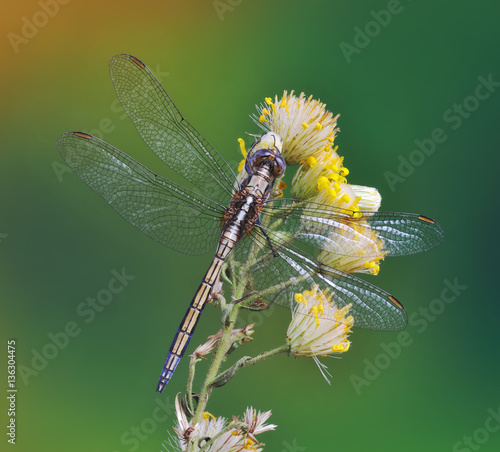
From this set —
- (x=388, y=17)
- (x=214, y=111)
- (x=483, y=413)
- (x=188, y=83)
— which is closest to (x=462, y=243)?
(x=483, y=413)

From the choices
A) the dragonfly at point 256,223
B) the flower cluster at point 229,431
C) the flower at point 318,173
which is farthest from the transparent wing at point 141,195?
the flower cluster at point 229,431

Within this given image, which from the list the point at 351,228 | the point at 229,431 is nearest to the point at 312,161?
the point at 351,228

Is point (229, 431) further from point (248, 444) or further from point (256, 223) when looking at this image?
point (256, 223)

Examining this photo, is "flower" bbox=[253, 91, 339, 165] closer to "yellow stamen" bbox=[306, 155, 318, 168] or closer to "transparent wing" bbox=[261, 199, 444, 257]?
"yellow stamen" bbox=[306, 155, 318, 168]

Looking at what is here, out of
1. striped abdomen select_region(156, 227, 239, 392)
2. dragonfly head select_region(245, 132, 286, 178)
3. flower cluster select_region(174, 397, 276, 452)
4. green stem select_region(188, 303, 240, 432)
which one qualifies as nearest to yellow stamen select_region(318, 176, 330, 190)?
dragonfly head select_region(245, 132, 286, 178)

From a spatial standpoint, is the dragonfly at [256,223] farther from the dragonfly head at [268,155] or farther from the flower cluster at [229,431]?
the flower cluster at [229,431]

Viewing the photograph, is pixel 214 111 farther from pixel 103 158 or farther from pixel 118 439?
pixel 118 439
